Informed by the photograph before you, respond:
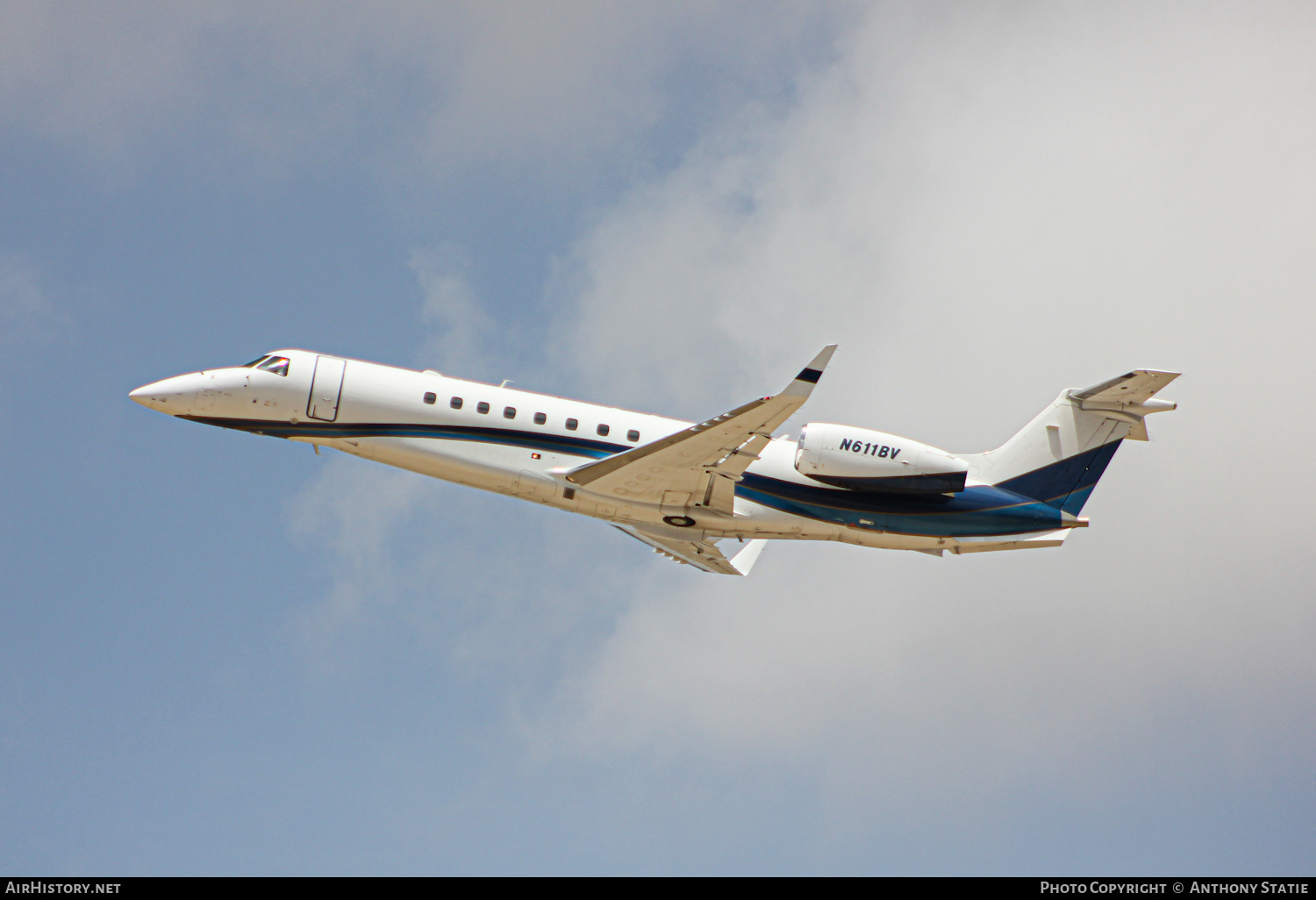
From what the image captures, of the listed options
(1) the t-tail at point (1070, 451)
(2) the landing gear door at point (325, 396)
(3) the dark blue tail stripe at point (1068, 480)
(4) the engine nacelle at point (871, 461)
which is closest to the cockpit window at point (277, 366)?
(2) the landing gear door at point (325, 396)

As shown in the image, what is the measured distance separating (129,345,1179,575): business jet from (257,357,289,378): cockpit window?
1.2 inches

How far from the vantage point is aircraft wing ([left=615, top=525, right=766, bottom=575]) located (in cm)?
2884

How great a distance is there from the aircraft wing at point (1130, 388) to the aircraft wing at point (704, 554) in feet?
28.6

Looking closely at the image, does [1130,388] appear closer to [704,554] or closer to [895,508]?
[895,508]

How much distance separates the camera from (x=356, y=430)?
993 inches

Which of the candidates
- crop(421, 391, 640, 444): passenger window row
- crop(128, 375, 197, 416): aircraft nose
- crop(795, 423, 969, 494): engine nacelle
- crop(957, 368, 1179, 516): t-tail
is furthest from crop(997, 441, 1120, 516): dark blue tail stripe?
crop(128, 375, 197, 416): aircraft nose

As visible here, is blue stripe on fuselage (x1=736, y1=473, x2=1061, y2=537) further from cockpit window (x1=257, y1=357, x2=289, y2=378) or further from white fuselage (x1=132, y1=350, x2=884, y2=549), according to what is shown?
cockpit window (x1=257, y1=357, x2=289, y2=378)

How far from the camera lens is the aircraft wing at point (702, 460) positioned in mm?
21734

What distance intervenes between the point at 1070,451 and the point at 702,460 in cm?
914
